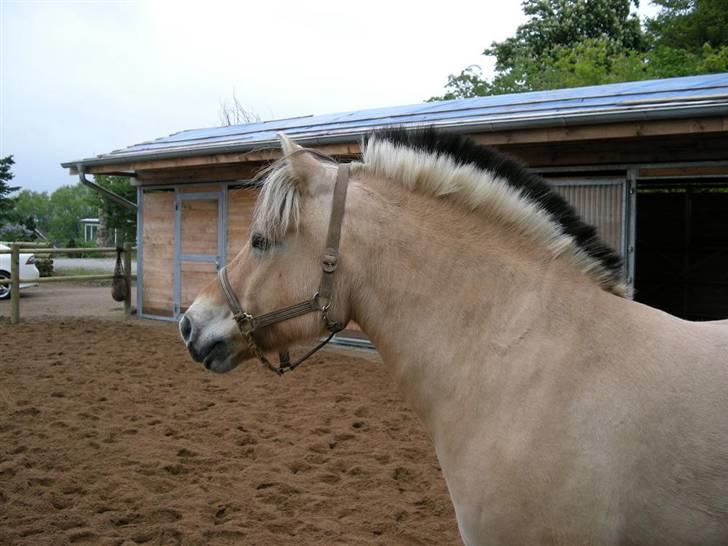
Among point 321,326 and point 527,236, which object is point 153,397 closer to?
point 321,326

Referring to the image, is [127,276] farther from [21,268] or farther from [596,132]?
[596,132]

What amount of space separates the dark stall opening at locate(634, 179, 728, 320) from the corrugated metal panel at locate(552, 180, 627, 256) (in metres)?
4.12

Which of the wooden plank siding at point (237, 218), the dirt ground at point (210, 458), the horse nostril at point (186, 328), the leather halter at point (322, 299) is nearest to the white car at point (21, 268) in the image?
the wooden plank siding at point (237, 218)

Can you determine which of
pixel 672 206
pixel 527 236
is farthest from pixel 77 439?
pixel 672 206

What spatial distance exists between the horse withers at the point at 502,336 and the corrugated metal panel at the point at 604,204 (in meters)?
4.53

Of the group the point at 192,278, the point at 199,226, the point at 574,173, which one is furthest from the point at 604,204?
the point at 192,278

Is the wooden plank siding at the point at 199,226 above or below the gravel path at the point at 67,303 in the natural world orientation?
above

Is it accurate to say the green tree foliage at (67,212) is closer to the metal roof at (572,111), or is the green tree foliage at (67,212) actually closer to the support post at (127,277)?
the support post at (127,277)

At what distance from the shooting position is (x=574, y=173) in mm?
6445

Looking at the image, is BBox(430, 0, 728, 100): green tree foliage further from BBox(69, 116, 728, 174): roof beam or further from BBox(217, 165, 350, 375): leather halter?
BBox(217, 165, 350, 375): leather halter

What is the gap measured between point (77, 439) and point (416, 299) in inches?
155

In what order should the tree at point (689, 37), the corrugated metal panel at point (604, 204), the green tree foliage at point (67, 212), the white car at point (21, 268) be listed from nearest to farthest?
1. the corrugated metal panel at point (604, 204)
2. the white car at point (21, 268)
3. the tree at point (689, 37)
4. the green tree foliage at point (67, 212)

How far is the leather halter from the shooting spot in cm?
174

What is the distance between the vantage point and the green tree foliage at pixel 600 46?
17.8 metres
